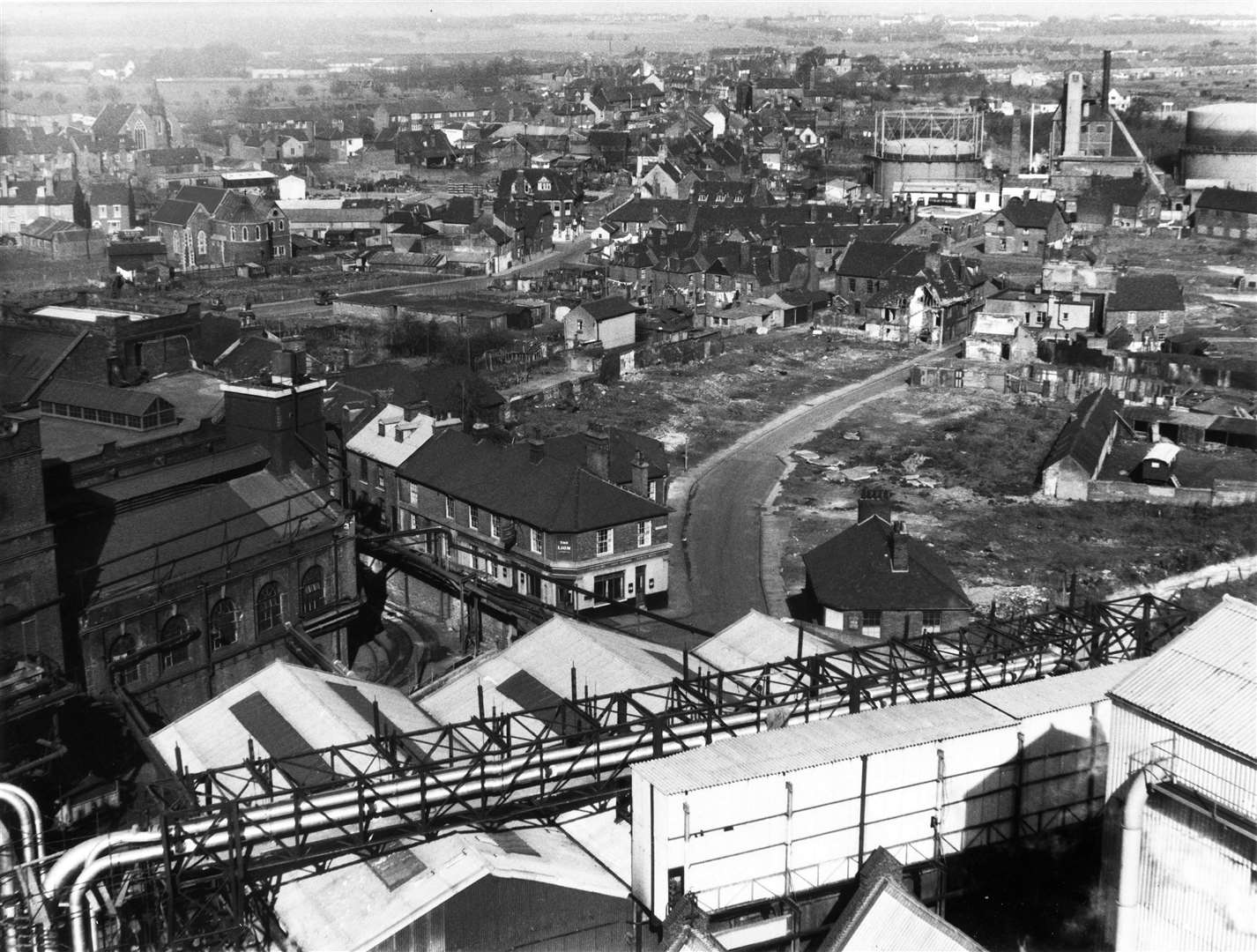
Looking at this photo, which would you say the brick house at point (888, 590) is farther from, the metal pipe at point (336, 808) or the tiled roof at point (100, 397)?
the tiled roof at point (100, 397)

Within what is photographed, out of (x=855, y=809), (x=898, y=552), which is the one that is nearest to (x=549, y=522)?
(x=898, y=552)

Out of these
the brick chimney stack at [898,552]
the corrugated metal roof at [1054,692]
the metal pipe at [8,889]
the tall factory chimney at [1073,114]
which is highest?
the tall factory chimney at [1073,114]

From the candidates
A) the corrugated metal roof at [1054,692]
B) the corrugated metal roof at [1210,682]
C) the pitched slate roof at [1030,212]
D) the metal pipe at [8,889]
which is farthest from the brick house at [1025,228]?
the metal pipe at [8,889]

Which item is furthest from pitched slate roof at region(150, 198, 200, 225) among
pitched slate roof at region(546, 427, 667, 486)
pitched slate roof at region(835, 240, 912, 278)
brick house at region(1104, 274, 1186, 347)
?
pitched slate roof at region(546, 427, 667, 486)

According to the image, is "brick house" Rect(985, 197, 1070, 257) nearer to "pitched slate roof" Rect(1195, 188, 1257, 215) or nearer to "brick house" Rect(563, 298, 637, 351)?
"pitched slate roof" Rect(1195, 188, 1257, 215)

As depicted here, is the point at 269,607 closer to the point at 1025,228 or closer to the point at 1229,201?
the point at 1025,228

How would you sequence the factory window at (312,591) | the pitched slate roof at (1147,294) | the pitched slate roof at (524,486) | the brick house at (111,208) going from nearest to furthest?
the factory window at (312,591), the pitched slate roof at (524,486), the pitched slate roof at (1147,294), the brick house at (111,208)
